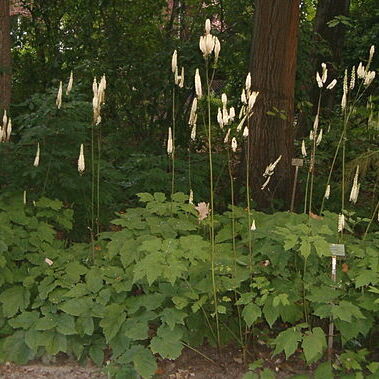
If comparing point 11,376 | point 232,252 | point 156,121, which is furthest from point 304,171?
point 11,376

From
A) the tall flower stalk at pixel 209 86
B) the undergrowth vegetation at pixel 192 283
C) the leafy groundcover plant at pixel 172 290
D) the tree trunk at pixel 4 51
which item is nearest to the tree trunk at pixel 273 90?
the undergrowth vegetation at pixel 192 283

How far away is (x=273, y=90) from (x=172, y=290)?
319 cm

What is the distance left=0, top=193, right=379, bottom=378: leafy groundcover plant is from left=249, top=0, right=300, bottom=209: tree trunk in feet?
7.43

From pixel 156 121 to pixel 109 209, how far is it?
9.17 ft

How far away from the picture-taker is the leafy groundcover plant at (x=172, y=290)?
3646mm

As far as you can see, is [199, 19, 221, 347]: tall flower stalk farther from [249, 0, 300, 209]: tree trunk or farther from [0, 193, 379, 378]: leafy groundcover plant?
[249, 0, 300, 209]: tree trunk

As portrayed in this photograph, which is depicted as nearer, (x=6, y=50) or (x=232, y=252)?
(x=232, y=252)

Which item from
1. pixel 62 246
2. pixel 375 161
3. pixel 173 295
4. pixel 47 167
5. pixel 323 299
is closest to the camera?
pixel 323 299

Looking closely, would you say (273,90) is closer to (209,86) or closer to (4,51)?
(4,51)

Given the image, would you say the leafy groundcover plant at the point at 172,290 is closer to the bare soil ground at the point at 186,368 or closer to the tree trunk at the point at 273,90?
the bare soil ground at the point at 186,368

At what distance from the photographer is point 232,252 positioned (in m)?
4.16

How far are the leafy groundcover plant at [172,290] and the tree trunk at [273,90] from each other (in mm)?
2265

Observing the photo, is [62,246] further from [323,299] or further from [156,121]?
[156,121]

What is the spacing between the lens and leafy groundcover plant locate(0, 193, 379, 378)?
12.0 ft
